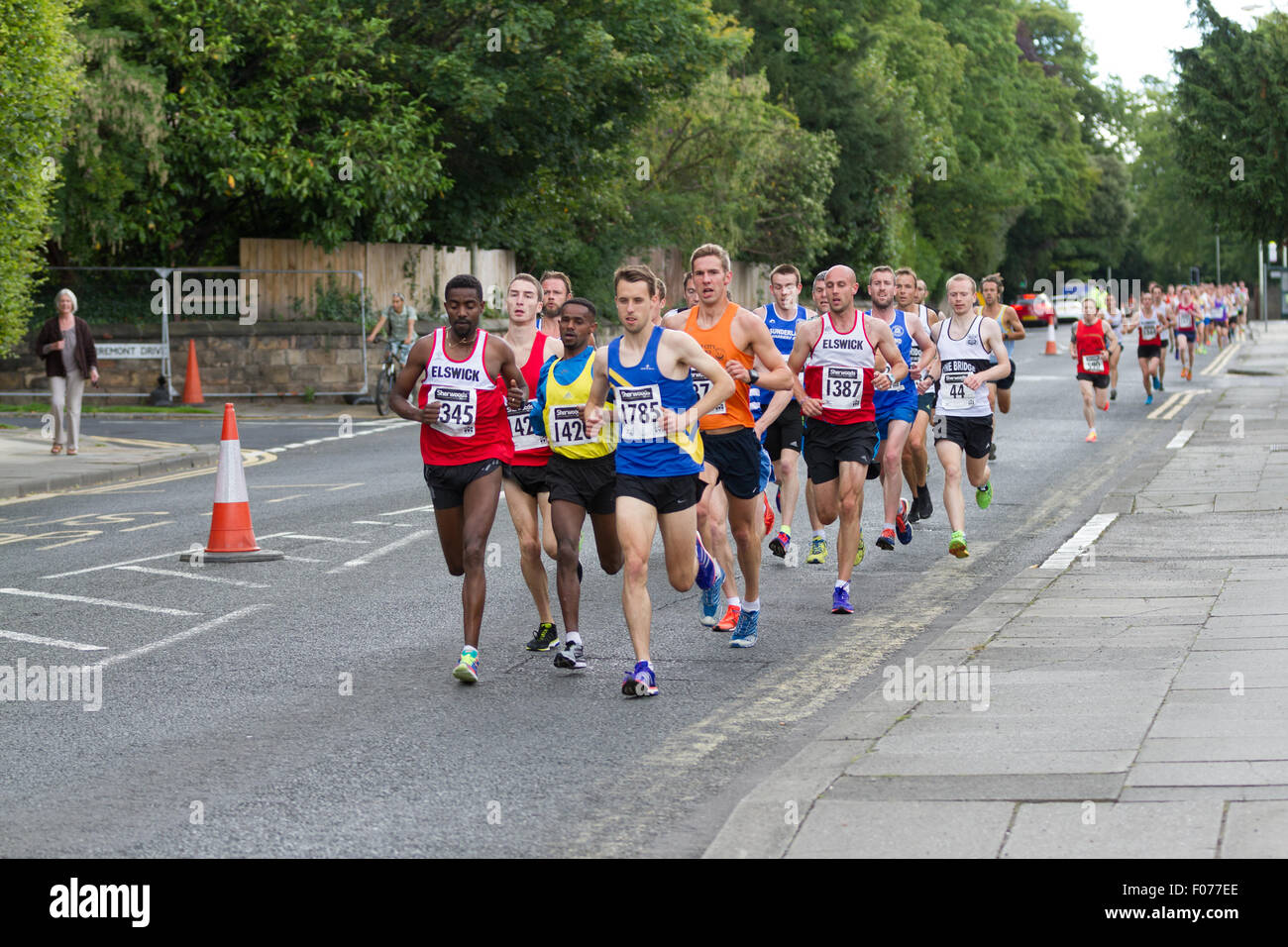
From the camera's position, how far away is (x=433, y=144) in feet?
98.7

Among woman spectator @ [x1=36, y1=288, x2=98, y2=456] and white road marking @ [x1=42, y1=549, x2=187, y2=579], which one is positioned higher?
woman spectator @ [x1=36, y1=288, x2=98, y2=456]

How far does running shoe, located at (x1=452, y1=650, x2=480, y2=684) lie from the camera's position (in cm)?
795

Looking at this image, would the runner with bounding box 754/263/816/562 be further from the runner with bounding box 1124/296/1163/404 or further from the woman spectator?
the runner with bounding box 1124/296/1163/404

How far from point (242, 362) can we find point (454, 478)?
2119cm

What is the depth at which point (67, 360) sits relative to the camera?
19703 mm

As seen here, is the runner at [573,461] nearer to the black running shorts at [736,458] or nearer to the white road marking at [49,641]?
the black running shorts at [736,458]

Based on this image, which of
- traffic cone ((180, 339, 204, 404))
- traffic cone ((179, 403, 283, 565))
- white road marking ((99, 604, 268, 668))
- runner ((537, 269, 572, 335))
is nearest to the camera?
white road marking ((99, 604, 268, 668))

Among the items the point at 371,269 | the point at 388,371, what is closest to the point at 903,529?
the point at 388,371

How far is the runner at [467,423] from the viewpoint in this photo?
8.16 m

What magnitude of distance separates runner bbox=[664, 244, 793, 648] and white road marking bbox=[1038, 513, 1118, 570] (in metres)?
2.93

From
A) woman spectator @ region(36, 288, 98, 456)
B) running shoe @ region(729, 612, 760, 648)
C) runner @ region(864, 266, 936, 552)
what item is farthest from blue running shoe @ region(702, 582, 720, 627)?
woman spectator @ region(36, 288, 98, 456)

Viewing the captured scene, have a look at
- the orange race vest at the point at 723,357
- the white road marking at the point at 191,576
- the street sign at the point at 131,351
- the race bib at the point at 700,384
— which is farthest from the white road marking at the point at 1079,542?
the street sign at the point at 131,351
